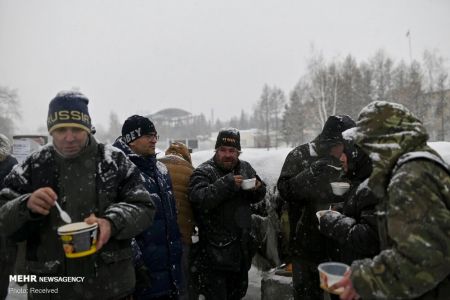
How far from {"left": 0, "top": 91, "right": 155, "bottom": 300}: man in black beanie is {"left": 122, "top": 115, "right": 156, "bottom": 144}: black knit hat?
986 millimetres

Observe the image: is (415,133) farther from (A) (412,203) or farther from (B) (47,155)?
(B) (47,155)

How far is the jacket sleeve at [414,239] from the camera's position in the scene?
1545 mm

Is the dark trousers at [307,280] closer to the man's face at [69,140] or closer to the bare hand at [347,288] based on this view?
the bare hand at [347,288]

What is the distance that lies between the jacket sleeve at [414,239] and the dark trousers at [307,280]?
2.19 meters

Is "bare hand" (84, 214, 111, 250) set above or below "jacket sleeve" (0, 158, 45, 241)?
below

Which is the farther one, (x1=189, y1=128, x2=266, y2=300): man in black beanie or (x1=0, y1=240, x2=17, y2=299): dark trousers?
(x1=0, y1=240, x2=17, y2=299): dark trousers

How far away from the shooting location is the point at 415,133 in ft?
5.83

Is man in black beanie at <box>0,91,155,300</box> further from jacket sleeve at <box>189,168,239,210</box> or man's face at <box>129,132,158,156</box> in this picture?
jacket sleeve at <box>189,168,239,210</box>

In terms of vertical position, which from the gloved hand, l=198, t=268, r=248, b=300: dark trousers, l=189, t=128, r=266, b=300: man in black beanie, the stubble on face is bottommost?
l=198, t=268, r=248, b=300: dark trousers

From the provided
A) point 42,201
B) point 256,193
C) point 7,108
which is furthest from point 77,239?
point 7,108

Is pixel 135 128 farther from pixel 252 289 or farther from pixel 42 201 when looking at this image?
pixel 252 289

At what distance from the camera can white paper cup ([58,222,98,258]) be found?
191 cm

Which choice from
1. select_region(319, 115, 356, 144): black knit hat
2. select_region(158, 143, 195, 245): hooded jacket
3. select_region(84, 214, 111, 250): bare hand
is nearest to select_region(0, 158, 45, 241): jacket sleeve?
select_region(84, 214, 111, 250): bare hand

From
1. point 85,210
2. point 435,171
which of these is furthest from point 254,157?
point 435,171
